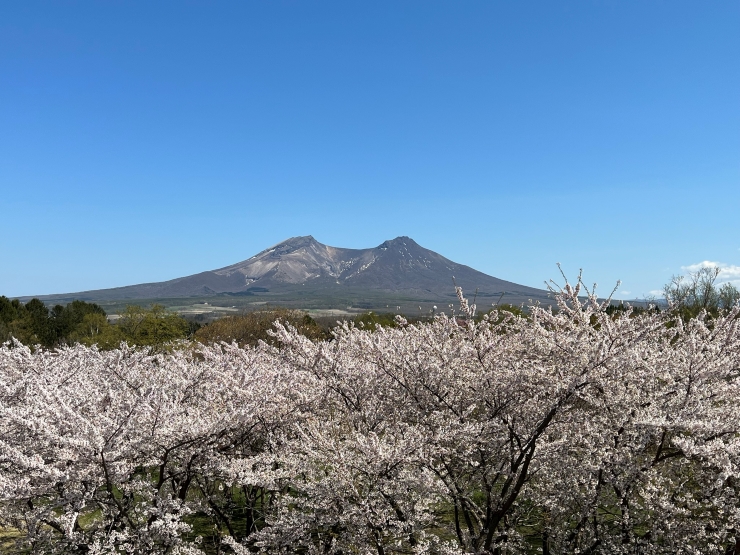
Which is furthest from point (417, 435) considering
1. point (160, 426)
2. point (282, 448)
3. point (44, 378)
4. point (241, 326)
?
point (241, 326)

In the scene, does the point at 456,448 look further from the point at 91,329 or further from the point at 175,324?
the point at 91,329

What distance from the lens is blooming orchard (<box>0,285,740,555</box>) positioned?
5.67 metres

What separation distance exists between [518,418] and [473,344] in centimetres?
107

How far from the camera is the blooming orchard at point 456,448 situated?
567cm

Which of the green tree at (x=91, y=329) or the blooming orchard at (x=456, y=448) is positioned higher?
the blooming orchard at (x=456, y=448)

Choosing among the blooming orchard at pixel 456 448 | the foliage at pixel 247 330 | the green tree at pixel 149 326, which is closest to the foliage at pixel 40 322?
the green tree at pixel 149 326

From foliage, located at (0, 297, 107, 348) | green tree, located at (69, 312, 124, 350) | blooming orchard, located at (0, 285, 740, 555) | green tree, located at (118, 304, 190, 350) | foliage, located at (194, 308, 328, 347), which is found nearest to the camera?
blooming orchard, located at (0, 285, 740, 555)

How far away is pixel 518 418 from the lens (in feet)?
20.8

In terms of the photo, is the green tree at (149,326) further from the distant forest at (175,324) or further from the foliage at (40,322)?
the foliage at (40,322)

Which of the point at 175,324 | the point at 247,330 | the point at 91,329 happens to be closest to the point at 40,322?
the point at 91,329

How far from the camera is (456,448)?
6230mm

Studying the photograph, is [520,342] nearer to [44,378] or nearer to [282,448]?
[282,448]

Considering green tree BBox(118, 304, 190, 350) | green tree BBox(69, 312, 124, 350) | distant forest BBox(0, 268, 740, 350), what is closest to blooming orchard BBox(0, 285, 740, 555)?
distant forest BBox(0, 268, 740, 350)

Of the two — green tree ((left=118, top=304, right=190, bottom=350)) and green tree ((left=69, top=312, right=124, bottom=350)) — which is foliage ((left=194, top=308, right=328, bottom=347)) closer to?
green tree ((left=118, top=304, right=190, bottom=350))
